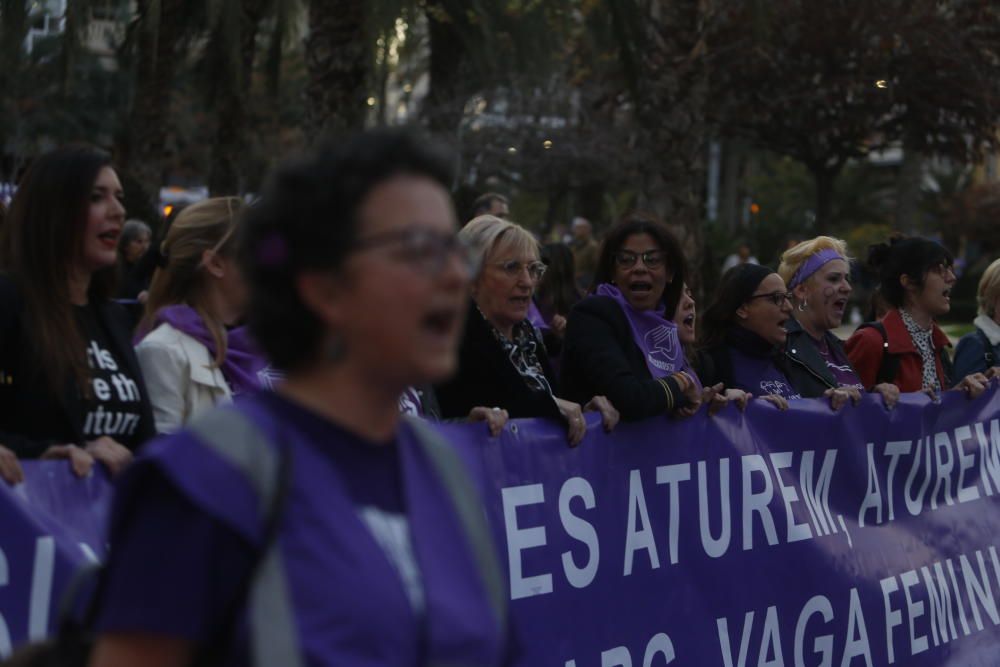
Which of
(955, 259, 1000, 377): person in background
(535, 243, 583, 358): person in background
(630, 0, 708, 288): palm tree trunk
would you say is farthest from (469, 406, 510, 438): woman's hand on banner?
(630, 0, 708, 288): palm tree trunk

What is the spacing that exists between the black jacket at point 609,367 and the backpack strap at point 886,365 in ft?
7.25

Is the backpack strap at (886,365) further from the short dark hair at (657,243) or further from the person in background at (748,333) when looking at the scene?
the short dark hair at (657,243)

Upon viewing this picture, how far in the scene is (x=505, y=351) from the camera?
16.4 ft

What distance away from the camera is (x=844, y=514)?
6.10 m

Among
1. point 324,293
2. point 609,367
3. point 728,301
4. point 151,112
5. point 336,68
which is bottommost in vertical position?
point 609,367

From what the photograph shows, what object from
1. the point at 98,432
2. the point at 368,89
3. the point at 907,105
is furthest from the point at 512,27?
the point at 98,432

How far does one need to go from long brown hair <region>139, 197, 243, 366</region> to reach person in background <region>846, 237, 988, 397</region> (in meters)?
3.74

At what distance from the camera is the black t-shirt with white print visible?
3.78 meters

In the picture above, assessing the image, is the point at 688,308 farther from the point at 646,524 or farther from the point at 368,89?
the point at 368,89

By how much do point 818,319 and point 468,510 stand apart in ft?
16.2

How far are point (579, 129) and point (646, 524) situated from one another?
25.8m

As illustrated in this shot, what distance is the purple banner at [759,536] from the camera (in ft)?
15.6

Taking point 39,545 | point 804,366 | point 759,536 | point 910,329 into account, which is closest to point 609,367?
point 759,536

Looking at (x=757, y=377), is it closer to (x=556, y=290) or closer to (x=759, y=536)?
(x=759, y=536)
